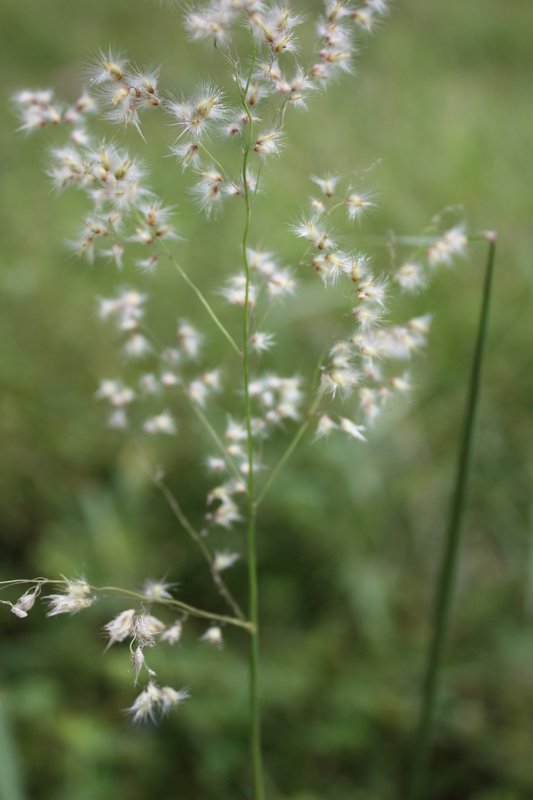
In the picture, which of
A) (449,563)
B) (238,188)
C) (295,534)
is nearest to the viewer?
(238,188)

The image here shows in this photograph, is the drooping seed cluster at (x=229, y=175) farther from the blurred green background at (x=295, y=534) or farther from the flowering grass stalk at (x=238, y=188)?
the blurred green background at (x=295, y=534)

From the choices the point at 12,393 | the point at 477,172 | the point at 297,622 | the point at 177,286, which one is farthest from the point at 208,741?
the point at 477,172

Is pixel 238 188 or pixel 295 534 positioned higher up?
pixel 238 188

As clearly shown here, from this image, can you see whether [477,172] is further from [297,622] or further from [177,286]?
[297,622]

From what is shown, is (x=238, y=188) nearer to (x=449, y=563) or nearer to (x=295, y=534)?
(x=449, y=563)

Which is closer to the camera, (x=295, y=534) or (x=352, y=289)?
(x=352, y=289)

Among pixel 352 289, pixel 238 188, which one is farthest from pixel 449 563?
pixel 238 188

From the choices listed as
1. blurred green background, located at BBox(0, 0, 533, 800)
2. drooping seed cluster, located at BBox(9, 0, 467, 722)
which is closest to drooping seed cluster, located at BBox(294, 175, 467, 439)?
drooping seed cluster, located at BBox(9, 0, 467, 722)
